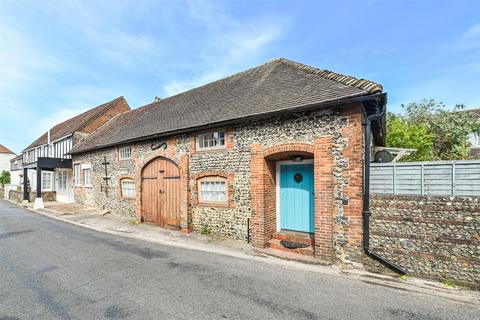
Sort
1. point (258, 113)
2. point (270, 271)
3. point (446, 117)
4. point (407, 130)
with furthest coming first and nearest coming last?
1. point (446, 117)
2. point (407, 130)
3. point (258, 113)
4. point (270, 271)

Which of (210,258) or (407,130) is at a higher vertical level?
(407,130)

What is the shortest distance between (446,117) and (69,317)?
24824 millimetres

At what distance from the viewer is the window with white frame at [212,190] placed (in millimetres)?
8586

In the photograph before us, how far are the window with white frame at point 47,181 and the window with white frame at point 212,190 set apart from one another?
63.5 ft

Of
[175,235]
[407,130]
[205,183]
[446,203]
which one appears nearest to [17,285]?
[175,235]

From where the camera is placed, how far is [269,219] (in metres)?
7.66

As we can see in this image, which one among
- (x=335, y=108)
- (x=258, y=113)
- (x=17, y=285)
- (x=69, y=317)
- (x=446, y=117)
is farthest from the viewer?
(x=446, y=117)

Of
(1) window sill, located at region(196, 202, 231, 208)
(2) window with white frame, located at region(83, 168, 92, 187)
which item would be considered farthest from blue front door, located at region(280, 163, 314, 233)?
(2) window with white frame, located at region(83, 168, 92, 187)

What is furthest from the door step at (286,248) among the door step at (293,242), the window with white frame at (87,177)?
the window with white frame at (87,177)

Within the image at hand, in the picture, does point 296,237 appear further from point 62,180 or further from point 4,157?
point 4,157

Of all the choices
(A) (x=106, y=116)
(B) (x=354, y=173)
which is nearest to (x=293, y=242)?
(B) (x=354, y=173)

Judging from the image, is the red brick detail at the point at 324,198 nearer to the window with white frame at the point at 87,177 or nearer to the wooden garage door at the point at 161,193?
the wooden garage door at the point at 161,193

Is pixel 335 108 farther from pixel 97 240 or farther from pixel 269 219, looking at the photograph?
pixel 97 240

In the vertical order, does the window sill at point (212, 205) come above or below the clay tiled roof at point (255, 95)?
below
